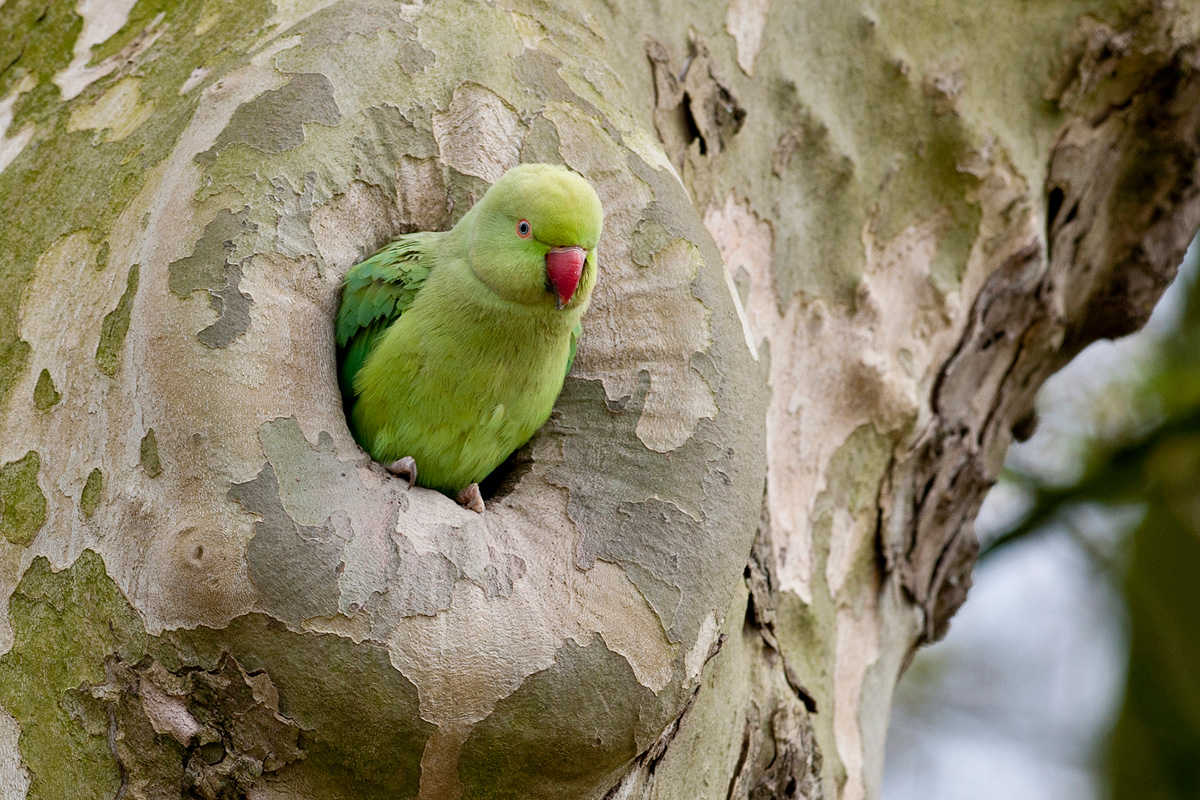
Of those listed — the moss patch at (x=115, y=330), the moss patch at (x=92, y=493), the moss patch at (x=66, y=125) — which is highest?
the moss patch at (x=66, y=125)

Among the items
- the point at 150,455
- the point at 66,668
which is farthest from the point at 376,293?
the point at 66,668

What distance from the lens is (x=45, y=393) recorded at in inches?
99.9

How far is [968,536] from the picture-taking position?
4.15m

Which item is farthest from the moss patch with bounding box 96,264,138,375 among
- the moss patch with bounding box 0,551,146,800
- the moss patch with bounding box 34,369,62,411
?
the moss patch with bounding box 0,551,146,800

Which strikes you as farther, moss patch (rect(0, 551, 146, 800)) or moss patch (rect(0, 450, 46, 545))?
moss patch (rect(0, 450, 46, 545))

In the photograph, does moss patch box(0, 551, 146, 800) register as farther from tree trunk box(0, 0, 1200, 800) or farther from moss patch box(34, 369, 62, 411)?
moss patch box(34, 369, 62, 411)

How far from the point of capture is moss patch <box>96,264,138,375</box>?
2424mm

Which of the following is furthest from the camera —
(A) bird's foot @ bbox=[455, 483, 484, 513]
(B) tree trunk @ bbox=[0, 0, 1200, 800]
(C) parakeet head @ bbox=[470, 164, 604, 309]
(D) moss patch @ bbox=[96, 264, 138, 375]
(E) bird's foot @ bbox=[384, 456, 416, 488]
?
(E) bird's foot @ bbox=[384, 456, 416, 488]

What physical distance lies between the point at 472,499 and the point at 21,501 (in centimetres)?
112

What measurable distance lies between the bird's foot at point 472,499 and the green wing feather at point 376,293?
0.44 m

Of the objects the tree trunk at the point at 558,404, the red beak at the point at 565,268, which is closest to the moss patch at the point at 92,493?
the tree trunk at the point at 558,404

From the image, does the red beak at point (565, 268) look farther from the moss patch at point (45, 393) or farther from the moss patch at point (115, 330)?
the moss patch at point (45, 393)

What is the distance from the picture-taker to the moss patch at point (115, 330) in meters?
2.42

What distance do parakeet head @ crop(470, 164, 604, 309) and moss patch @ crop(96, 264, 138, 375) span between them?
849 millimetres
